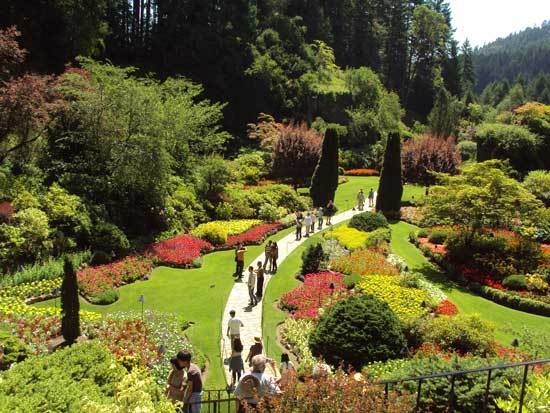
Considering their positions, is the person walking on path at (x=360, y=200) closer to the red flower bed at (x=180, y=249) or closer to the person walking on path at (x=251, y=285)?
the red flower bed at (x=180, y=249)

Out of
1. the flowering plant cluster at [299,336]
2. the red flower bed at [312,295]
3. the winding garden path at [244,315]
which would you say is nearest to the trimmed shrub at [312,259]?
the red flower bed at [312,295]

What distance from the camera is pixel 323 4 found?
237 ft

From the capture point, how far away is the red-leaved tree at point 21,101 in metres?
21.6

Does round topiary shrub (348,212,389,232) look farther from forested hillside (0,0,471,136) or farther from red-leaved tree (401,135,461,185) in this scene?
forested hillside (0,0,471,136)

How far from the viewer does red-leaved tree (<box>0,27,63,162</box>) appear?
849 inches

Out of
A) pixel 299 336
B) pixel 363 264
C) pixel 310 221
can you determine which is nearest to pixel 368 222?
pixel 310 221

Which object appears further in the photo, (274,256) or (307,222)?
(307,222)

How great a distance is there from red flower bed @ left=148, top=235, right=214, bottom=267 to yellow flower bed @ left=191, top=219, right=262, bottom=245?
20.6 inches

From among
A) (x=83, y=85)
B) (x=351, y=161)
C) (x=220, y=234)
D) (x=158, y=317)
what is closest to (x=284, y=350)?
(x=158, y=317)

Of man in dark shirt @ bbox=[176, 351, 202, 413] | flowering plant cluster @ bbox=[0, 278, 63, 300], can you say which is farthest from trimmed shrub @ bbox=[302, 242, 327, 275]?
man in dark shirt @ bbox=[176, 351, 202, 413]

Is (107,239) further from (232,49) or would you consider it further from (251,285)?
(232,49)

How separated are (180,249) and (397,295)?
34.1ft

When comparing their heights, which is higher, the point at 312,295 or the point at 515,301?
the point at 312,295

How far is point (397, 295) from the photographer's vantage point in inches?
718
